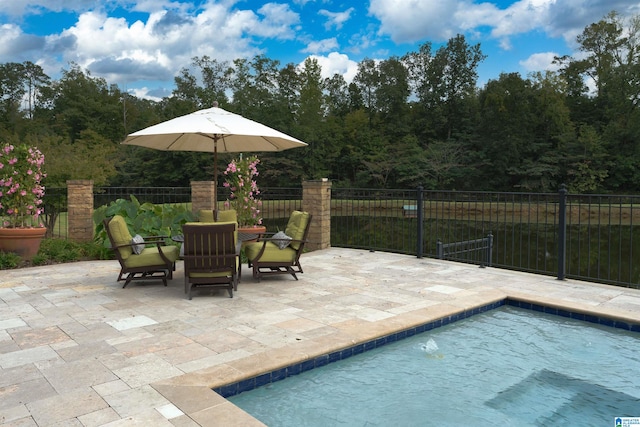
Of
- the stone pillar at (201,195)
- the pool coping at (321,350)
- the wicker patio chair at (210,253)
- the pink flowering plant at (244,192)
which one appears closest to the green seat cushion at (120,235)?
the wicker patio chair at (210,253)

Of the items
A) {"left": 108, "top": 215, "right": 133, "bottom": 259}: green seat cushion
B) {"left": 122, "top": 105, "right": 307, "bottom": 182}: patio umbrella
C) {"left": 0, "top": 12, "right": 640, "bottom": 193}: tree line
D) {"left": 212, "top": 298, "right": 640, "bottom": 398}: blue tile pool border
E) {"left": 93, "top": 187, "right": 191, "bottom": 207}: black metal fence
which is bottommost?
{"left": 212, "top": 298, "right": 640, "bottom": 398}: blue tile pool border

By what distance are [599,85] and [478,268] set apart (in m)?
34.0

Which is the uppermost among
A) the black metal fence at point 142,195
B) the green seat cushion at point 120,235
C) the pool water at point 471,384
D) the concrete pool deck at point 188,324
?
the black metal fence at point 142,195

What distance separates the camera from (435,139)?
126 feet

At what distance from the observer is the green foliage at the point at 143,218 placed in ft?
25.0

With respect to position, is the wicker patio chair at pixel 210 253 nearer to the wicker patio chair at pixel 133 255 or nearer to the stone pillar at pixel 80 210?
the wicker patio chair at pixel 133 255

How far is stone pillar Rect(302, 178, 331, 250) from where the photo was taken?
8664mm

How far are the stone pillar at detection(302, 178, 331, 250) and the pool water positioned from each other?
4.61m

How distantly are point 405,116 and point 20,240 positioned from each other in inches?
1388

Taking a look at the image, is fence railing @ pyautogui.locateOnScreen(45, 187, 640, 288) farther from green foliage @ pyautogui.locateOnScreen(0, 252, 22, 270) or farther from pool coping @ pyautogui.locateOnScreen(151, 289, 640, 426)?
green foliage @ pyautogui.locateOnScreen(0, 252, 22, 270)

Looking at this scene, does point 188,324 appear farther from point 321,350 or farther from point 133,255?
point 133,255

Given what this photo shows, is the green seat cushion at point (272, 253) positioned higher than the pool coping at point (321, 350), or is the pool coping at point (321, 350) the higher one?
the green seat cushion at point (272, 253)

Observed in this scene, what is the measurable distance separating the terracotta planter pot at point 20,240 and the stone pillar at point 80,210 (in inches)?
40.7

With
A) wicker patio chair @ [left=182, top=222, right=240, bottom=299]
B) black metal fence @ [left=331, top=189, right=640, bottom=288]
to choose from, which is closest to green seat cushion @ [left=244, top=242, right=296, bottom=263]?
wicker patio chair @ [left=182, top=222, right=240, bottom=299]
